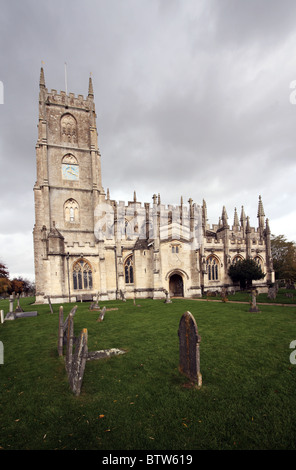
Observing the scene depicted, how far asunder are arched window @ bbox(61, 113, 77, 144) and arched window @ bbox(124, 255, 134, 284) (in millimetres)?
18188

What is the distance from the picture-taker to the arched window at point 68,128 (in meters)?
30.1

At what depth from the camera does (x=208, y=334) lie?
8930 millimetres

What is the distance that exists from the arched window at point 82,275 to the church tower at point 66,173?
0.11 meters

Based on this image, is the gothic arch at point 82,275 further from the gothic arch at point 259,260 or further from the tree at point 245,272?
the gothic arch at point 259,260

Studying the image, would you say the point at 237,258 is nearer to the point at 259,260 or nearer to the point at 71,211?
the point at 259,260

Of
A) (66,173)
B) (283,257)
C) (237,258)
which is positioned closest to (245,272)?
(237,258)

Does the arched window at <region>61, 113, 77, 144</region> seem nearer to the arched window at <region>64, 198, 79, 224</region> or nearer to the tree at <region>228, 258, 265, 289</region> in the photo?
the arched window at <region>64, 198, 79, 224</region>

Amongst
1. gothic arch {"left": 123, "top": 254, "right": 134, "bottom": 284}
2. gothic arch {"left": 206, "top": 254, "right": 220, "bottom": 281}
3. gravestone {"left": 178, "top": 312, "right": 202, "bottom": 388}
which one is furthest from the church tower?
gravestone {"left": 178, "top": 312, "right": 202, "bottom": 388}

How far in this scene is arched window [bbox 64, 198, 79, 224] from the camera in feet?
94.0

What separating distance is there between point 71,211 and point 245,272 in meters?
23.8

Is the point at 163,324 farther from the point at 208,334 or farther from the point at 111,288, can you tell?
the point at 111,288

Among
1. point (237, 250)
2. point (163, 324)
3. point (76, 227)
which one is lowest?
point (163, 324)
